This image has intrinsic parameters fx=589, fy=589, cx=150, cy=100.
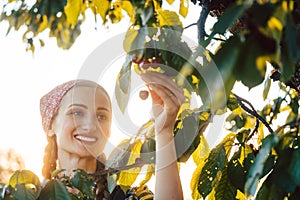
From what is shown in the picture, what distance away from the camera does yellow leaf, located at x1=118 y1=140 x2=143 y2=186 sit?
1294 mm

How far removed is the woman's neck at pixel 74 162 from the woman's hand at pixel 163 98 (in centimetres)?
48

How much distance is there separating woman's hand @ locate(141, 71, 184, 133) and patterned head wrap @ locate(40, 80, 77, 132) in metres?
0.50

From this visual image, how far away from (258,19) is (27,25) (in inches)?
33.0

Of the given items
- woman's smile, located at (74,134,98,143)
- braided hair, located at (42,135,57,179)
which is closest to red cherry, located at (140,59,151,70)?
woman's smile, located at (74,134,98,143)

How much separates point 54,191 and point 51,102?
2.48 feet

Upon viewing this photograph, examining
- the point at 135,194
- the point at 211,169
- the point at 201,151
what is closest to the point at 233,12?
the point at 211,169

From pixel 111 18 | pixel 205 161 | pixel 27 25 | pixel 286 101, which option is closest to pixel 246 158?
pixel 205 161

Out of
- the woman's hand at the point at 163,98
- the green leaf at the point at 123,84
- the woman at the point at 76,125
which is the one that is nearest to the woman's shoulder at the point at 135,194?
the woman at the point at 76,125

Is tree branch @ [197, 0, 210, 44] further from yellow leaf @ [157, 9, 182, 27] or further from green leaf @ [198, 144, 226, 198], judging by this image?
green leaf @ [198, 144, 226, 198]

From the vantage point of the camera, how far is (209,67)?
870 mm

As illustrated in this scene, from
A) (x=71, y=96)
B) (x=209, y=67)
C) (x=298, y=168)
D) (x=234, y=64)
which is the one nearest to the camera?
(x=234, y=64)

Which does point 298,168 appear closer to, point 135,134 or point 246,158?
point 246,158

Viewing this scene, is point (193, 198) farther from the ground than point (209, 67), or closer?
closer

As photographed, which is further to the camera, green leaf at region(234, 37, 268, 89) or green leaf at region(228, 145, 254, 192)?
green leaf at region(228, 145, 254, 192)
